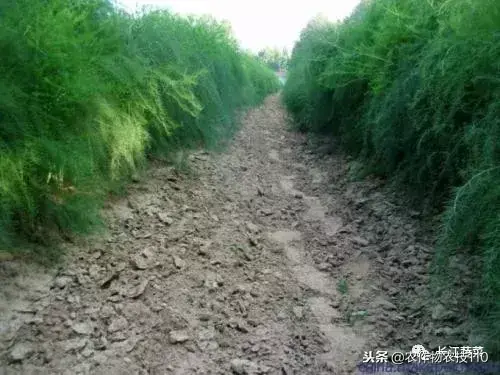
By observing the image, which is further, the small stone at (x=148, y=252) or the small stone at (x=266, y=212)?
the small stone at (x=266, y=212)

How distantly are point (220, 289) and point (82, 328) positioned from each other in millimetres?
825

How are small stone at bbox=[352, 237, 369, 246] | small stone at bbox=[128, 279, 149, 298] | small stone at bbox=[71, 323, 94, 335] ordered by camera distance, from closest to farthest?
small stone at bbox=[71, 323, 94, 335] < small stone at bbox=[128, 279, 149, 298] < small stone at bbox=[352, 237, 369, 246]

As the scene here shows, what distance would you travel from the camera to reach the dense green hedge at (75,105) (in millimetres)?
2020

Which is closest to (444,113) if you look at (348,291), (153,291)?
(348,291)

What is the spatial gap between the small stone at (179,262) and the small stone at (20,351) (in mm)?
939

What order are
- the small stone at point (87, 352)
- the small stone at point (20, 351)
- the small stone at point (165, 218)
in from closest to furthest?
1. the small stone at point (20, 351)
2. the small stone at point (87, 352)
3. the small stone at point (165, 218)

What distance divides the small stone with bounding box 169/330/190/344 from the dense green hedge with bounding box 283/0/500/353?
1.48 meters

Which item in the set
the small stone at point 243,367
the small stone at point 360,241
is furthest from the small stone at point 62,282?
the small stone at point 360,241

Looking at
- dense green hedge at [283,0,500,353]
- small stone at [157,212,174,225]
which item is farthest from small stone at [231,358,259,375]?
small stone at [157,212,174,225]

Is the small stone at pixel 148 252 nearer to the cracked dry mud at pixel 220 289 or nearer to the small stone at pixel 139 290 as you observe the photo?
the cracked dry mud at pixel 220 289

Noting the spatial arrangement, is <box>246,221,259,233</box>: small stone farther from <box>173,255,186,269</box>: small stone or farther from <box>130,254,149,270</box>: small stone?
<box>130,254,149,270</box>: small stone

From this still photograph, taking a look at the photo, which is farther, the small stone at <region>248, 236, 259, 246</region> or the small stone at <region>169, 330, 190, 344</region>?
the small stone at <region>248, 236, 259, 246</region>

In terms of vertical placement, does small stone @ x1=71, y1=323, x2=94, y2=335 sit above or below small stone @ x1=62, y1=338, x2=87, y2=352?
above

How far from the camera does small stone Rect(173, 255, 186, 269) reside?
252 centimetres
